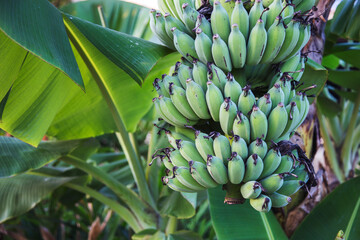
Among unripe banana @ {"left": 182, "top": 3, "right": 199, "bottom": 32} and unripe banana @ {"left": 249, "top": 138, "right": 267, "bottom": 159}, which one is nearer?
unripe banana @ {"left": 249, "top": 138, "right": 267, "bottom": 159}

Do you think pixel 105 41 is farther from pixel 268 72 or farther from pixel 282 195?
pixel 282 195

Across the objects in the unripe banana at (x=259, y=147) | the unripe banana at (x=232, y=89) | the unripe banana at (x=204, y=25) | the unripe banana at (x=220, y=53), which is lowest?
the unripe banana at (x=259, y=147)

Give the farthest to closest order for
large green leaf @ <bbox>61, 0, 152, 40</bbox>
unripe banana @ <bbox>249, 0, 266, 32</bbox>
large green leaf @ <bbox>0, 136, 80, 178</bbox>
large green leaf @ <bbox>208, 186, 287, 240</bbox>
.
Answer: large green leaf @ <bbox>61, 0, 152, 40</bbox>, large green leaf @ <bbox>0, 136, 80, 178</bbox>, large green leaf @ <bbox>208, 186, 287, 240</bbox>, unripe banana @ <bbox>249, 0, 266, 32</bbox>

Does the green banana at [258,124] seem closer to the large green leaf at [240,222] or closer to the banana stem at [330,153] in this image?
the large green leaf at [240,222]

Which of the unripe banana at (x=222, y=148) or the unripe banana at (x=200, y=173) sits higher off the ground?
the unripe banana at (x=222, y=148)

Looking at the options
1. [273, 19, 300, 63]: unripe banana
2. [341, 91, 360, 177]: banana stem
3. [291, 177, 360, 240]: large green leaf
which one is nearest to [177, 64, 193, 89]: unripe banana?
[273, 19, 300, 63]: unripe banana

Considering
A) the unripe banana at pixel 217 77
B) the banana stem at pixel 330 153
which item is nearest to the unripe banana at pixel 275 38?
the unripe banana at pixel 217 77

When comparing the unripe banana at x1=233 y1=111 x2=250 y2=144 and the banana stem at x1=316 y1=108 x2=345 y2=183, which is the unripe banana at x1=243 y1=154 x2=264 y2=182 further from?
the banana stem at x1=316 y1=108 x2=345 y2=183
